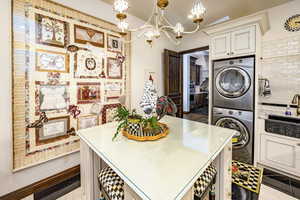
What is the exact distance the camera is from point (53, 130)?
5.70ft

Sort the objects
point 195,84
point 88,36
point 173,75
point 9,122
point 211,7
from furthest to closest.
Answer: point 195,84, point 173,75, point 211,7, point 88,36, point 9,122

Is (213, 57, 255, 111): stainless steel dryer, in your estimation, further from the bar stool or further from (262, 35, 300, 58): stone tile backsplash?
the bar stool

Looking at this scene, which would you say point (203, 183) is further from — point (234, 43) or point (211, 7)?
point (211, 7)

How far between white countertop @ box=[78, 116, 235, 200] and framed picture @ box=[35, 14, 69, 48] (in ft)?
4.18

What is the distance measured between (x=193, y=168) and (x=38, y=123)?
184 centimetres

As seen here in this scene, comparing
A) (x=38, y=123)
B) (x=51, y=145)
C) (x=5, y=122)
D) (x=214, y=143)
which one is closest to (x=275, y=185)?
(x=214, y=143)

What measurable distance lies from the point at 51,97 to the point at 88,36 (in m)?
1.03

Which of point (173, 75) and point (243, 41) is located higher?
point (243, 41)

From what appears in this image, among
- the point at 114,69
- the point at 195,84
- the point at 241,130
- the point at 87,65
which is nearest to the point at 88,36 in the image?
the point at 87,65

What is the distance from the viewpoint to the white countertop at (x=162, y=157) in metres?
0.60

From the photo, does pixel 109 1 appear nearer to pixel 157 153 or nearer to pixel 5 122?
pixel 5 122

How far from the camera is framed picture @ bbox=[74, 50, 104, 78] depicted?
6.30ft

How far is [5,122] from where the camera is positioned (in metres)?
1.41

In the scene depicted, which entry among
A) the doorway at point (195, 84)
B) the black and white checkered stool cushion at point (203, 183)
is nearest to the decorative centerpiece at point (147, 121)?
the black and white checkered stool cushion at point (203, 183)
